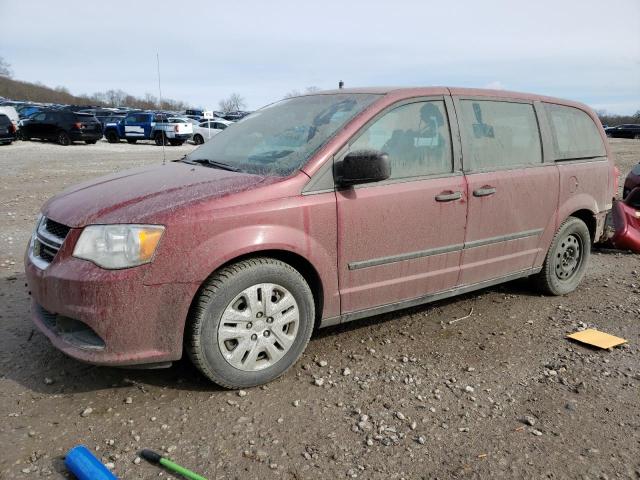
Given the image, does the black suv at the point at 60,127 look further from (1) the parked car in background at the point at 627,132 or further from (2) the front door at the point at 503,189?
(1) the parked car in background at the point at 627,132

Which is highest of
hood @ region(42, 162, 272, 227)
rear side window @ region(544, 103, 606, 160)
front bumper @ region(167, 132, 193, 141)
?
front bumper @ region(167, 132, 193, 141)

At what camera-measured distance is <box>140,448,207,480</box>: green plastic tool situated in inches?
89.1

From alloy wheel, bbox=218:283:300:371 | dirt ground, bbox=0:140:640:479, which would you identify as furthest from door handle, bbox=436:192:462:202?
alloy wheel, bbox=218:283:300:371

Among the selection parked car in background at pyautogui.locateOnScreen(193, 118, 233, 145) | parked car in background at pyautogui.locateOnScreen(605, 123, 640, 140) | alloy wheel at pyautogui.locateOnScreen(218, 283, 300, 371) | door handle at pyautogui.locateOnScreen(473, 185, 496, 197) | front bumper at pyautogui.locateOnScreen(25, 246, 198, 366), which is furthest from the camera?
parked car in background at pyautogui.locateOnScreen(605, 123, 640, 140)

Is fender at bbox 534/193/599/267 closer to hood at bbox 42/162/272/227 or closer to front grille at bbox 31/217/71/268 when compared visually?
hood at bbox 42/162/272/227

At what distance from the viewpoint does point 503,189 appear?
3.96 m

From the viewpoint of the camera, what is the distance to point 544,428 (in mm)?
2760

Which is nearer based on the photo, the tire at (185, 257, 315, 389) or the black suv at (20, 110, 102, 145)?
the tire at (185, 257, 315, 389)

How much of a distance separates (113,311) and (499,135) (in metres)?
3.09

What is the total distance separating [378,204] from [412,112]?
2.52ft

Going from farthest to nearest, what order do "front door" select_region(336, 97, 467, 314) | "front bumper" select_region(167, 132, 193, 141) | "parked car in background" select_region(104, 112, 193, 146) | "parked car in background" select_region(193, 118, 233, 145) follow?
"parked car in background" select_region(193, 118, 233, 145) → "front bumper" select_region(167, 132, 193, 141) → "parked car in background" select_region(104, 112, 193, 146) → "front door" select_region(336, 97, 467, 314)

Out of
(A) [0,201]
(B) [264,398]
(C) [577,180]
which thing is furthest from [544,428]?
(A) [0,201]

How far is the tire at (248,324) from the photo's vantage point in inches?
111

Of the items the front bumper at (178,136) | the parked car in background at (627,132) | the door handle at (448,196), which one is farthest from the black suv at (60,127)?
the parked car in background at (627,132)
